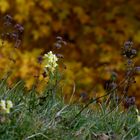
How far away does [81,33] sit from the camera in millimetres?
7156

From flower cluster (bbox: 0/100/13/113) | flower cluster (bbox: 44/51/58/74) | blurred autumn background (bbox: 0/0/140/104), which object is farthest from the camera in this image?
blurred autumn background (bbox: 0/0/140/104)

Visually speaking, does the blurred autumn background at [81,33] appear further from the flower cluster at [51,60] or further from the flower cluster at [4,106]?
the flower cluster at [4,106]

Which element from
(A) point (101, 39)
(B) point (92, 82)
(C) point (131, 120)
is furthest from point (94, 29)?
(C) point (131, 120)

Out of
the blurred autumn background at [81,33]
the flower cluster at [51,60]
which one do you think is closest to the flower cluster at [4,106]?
the flower cluster at [51,60]

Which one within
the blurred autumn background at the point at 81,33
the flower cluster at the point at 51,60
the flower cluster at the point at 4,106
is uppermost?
the blurred autumn background at the point at 81,33

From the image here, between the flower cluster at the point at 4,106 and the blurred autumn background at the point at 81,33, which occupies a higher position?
the blurred autumn background at the point at 81,33

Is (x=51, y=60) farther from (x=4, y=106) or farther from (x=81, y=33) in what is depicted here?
(x=81, y=33)

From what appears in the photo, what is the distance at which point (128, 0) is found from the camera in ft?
22.2

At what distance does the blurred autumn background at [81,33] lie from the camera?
22.2ft

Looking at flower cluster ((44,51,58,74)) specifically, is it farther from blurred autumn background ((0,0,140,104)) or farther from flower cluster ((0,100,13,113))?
blurred autumn background ((0,0,140,104))

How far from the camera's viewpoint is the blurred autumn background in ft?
22.2

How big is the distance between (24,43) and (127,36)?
1.24m

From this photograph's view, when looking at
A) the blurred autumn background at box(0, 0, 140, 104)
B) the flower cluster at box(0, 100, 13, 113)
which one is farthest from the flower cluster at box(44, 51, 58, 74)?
the blurred autumn background at box(0, 0, 140, 104)

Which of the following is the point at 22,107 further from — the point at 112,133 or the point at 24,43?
the point at 24,43
